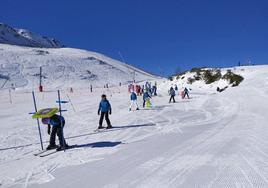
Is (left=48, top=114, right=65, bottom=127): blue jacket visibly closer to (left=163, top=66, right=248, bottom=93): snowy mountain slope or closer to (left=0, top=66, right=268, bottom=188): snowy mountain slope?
(left=0, top=66, right=268, bottom=188): snowy mountain slope

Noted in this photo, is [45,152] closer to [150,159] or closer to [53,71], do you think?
[150,159]

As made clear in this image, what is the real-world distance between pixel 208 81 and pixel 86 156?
43.2 metres

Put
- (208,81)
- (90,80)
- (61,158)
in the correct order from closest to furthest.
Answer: (61,158) < (208,81) < (90,80)

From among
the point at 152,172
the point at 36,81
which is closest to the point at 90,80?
the point at 36,81

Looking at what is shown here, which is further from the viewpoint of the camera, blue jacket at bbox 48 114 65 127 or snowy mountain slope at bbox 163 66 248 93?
snowy mountain slope at bbox 163 66 248 93

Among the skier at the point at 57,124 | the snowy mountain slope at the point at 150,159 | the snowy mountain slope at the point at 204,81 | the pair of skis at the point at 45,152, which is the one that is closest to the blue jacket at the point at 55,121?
the skier at the point at 57,124

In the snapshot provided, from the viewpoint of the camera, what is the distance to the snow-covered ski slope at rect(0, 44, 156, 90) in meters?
84.0

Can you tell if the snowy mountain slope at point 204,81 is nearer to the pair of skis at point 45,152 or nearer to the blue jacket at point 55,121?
the blue jacket at point 55,121

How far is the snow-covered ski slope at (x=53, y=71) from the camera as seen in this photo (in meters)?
84.0

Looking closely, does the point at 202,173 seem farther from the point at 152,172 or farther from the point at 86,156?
the point at 86,156

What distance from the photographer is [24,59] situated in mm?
107375

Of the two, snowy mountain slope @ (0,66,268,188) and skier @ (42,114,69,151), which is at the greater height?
skier @ (42,114,69,151)

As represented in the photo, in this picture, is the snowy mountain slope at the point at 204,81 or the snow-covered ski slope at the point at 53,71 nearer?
the snowy mountain slope at the point at 204,81

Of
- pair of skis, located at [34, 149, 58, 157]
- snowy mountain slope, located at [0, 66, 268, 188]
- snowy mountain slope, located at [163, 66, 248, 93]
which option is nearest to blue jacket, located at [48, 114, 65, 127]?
pair of skis, located at [34, 149, 58, 157]
